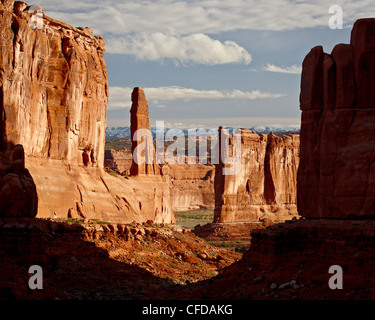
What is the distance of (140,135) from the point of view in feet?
217

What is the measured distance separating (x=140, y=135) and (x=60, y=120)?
42.9 ft

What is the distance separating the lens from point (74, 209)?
2088 inches

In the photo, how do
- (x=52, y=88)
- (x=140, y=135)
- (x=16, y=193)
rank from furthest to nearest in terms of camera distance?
1. (x=140, y=135)
2. (x=52, y=88)
3. (x=16, y=193)

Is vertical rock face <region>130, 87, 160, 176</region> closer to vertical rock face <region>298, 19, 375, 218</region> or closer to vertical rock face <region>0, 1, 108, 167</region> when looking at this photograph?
vertical rock face <region>0, 1, 108, 167</region>

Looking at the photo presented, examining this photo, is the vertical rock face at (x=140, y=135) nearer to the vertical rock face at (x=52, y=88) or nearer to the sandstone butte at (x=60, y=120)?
the sandstone butte at (x=60, y=120)

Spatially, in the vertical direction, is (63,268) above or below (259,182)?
below

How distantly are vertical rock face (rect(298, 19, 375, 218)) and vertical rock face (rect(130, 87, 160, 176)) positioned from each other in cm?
3151

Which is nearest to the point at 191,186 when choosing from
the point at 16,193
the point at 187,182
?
the point at 187,182

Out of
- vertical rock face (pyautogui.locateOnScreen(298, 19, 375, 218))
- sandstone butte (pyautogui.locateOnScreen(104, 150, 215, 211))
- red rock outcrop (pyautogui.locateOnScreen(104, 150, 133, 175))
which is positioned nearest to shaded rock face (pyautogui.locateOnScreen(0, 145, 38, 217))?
vertical rock face (pyautogui.locateOnScreen(298, 19, 375, 218))

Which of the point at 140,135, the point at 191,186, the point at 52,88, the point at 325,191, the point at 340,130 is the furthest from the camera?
the point at 191,186

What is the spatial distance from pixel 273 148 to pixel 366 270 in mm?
69747

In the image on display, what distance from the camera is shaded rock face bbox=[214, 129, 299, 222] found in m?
90.9

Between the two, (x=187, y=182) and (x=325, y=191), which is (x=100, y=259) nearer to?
(x=325, y=191)

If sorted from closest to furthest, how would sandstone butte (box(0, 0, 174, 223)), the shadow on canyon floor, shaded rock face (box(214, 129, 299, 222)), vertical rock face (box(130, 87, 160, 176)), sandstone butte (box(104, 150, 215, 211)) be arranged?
the shadow on canyon floor < sandstone butte (box(0, 0, 174, 223)) < vertical rock face (box(130, 87, 160, 176)) < shaded rock face (box(214, 129, 299, 222)) < sandstone butte (box(104, 150, 215, 211))
